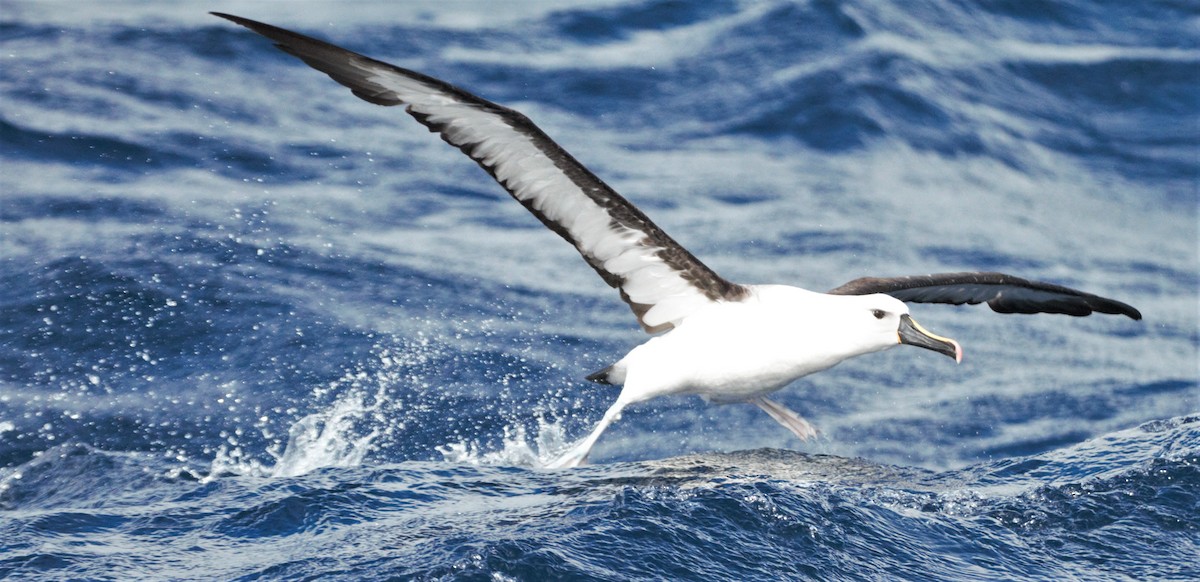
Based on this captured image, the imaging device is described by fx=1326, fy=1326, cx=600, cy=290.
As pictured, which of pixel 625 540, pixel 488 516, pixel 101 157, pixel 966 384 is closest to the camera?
pixel 625 540

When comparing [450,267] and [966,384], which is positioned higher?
[450,267]

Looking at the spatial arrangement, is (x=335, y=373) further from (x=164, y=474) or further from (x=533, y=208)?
(x=533, y=208)

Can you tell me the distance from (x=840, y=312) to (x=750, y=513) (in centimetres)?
157

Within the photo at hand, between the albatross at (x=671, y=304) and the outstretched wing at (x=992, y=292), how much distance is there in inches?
16.9

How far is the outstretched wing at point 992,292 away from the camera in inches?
313

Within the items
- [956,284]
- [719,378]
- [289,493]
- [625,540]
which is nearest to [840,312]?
[719,378]

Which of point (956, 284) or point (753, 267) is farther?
point (753, 267)

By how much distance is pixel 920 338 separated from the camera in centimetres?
712

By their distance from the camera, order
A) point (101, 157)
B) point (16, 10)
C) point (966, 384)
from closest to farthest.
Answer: point (966, 384)
point (101, 157)
point (16, 10)

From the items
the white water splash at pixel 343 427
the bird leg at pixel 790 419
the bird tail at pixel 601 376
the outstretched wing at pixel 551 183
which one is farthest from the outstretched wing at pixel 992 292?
the white water splash at pixel 343 427

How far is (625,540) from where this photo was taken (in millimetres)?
5734

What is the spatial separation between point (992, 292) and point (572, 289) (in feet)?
12.8

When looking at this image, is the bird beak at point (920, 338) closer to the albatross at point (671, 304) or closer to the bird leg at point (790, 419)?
the albatross at point (671, 304)

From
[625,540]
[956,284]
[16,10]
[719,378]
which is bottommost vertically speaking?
[625,540]
